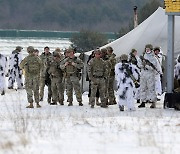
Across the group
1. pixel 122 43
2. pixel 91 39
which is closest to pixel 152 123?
pixel 122 43

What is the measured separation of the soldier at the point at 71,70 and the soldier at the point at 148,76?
1716mm

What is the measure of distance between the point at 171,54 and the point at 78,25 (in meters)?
97.7

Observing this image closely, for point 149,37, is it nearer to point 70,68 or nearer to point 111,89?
point 111,89

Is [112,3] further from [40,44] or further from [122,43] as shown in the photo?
[122,43]

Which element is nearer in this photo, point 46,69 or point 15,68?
point 46,69

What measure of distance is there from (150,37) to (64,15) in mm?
91958

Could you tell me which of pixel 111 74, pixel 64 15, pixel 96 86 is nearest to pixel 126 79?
pixel 96 86

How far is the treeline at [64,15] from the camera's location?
113250 millimetres

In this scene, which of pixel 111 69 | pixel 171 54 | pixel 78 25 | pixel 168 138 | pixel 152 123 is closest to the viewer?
pixel 168 138

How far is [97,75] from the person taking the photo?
1688 centimetres

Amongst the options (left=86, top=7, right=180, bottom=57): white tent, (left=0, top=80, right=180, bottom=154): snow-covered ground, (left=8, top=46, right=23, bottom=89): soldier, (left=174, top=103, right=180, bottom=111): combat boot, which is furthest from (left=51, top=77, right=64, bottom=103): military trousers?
(left=8, top=46, right=23, bottom=89): soldier

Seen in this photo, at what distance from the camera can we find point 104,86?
17.0m

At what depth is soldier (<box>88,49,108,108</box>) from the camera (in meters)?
16.8

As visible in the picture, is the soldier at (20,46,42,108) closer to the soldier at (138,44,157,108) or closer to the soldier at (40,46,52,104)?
the soldier at (40,46,52,104)
